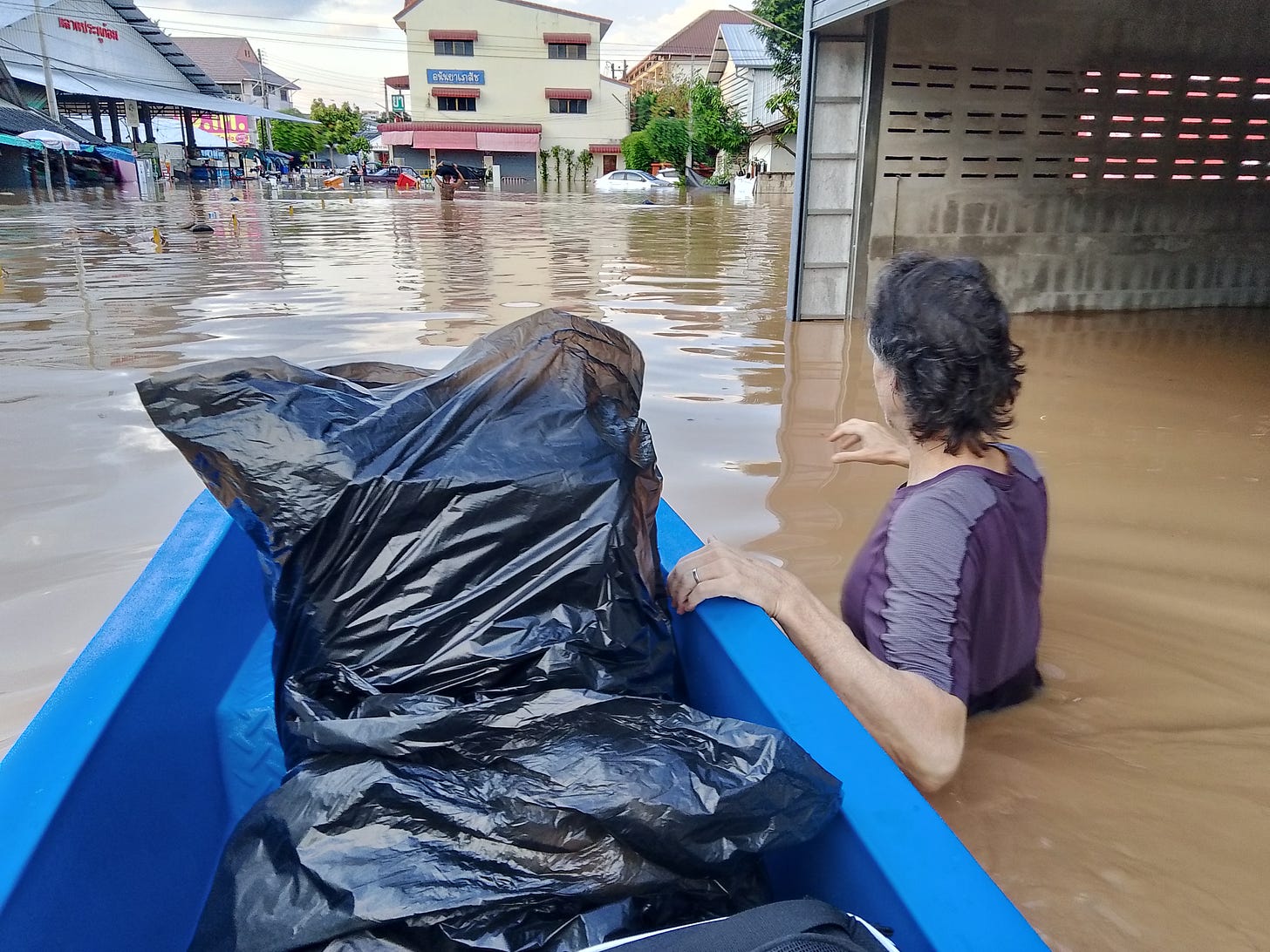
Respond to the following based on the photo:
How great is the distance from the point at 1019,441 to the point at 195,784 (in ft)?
13.1

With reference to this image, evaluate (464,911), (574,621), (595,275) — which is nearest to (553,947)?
(464,911)

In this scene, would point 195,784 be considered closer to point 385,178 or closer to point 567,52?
point 385,178

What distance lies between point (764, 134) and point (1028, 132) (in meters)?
31.1

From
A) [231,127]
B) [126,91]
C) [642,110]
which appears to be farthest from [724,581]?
[231,127]

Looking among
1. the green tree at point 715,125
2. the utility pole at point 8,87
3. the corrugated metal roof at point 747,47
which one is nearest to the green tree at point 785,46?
the corrugated metal roof at point 747,47

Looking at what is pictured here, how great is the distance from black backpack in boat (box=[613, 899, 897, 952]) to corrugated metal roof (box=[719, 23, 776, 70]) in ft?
121

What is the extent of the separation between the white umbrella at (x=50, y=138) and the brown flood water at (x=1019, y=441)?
2050 centimetres

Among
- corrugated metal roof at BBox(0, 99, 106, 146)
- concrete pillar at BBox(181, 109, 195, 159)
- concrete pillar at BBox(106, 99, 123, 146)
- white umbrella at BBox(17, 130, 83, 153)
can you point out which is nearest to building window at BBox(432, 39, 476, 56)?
concrete pillar at BBox(181, 109, 195, 159)

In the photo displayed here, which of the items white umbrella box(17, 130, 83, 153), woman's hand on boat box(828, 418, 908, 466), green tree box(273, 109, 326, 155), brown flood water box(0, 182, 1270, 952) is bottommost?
A: brown flood water box(0, 182, 1270, 952)

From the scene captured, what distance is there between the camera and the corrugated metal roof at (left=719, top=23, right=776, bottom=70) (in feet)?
119

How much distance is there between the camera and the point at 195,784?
5.36ft

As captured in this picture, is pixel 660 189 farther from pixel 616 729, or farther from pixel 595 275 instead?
pixel 616 729

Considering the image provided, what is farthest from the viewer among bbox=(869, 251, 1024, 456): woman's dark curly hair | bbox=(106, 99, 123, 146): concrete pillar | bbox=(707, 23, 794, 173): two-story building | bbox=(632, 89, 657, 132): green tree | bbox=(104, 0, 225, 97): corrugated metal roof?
bbox=(632, 89, 657, 132): green tree

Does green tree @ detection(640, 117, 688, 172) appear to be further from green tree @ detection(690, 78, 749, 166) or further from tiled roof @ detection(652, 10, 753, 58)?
tiled roof @ detection(652, 10, 753, 58)
